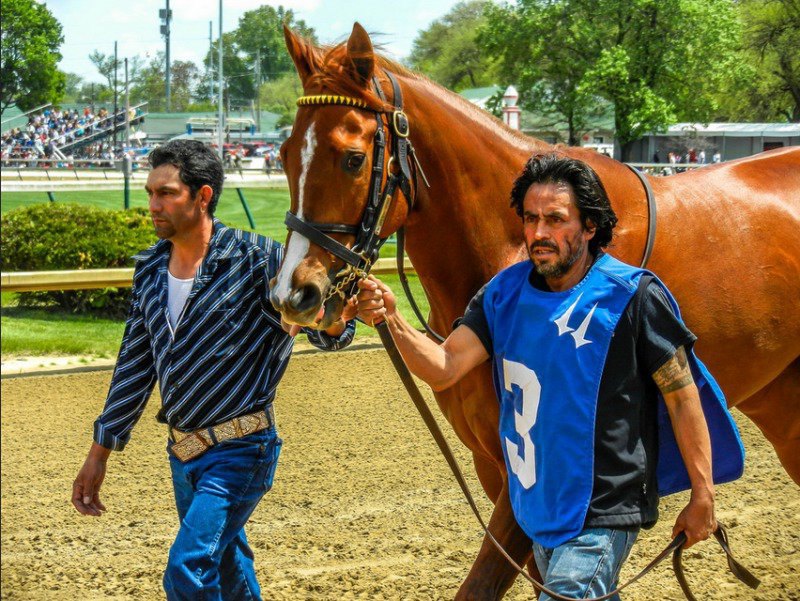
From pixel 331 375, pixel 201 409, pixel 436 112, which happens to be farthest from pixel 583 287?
pixel 331 375

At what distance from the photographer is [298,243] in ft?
7.75

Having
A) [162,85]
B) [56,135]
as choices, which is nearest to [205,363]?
[56,135]

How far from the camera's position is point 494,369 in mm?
2441

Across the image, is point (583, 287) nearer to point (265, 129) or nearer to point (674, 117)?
point (674, 117)

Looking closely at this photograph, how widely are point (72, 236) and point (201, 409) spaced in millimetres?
6996

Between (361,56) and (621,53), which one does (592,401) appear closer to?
(361,56)

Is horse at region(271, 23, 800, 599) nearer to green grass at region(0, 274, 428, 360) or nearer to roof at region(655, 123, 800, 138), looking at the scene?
roof at region(655, 123, 800, 138)

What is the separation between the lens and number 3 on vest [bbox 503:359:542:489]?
87.9 inches

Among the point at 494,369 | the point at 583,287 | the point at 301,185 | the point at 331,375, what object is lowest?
the point at 331,375

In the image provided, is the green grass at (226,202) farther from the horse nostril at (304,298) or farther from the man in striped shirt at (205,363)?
the horse nostril at (304,298)

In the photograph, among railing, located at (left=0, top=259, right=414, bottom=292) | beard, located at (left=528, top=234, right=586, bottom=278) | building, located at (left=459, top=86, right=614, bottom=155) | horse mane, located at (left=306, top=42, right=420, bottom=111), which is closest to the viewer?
beard, located at (left=528, top=234, right=586, bottom=278)

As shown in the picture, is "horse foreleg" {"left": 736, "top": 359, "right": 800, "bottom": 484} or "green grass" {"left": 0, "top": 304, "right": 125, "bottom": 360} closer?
"horse foreleg" {"left": 736, "top": 359, "right": 800, "bottom": 484}

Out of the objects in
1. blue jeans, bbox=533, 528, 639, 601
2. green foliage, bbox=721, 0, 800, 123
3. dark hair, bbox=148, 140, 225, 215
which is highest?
green foliage, bbox=721, 0, 800, 123

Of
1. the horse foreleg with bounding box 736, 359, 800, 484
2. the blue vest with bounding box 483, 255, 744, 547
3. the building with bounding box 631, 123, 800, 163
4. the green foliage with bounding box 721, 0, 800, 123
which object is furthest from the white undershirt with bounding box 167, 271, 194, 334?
the green foliage with bounding box 721, 0, 800, 123
